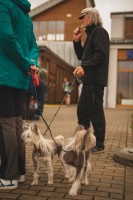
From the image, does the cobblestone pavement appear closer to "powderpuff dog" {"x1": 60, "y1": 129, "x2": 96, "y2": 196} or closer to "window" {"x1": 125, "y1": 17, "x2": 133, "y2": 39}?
"powderpuff dog" {"x1": 60, "y1": 129, "x2": 96, "y2": 196}

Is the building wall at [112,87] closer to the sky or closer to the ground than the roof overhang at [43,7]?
closer to the ground

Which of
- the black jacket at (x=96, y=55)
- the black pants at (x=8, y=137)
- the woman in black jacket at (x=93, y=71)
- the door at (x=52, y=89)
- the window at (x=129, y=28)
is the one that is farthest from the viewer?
the door at (x=52, y=89)

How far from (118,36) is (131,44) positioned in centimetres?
115

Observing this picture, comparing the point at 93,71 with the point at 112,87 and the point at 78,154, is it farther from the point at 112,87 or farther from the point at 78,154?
the point at 112,87

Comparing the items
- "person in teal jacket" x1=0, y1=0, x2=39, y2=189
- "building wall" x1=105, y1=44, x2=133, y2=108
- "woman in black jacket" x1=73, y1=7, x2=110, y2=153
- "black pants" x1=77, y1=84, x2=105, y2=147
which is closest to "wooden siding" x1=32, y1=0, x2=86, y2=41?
"building wall" x1=105, y1=44, x2=133, y2=108

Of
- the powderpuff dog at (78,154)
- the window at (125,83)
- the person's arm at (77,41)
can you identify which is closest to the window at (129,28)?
the window at (125,83)

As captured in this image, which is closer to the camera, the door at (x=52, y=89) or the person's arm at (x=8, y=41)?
the person's arm at (x=8, y=41)

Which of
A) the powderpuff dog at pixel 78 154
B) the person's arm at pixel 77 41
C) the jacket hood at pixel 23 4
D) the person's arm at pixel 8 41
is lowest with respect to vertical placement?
the powderpuff dog at pixel 78 154

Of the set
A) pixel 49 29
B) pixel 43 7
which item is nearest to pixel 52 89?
pixel 49 29

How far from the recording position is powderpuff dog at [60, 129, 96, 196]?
11.5ft

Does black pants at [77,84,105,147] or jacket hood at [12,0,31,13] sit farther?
black pants at [77,84,105,147]

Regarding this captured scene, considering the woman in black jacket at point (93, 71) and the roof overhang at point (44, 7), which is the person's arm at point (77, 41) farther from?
the roof overhang at point (44, 7)

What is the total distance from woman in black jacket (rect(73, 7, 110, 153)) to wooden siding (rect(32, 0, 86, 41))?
30.4m

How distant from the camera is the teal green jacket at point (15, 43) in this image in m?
3.44
